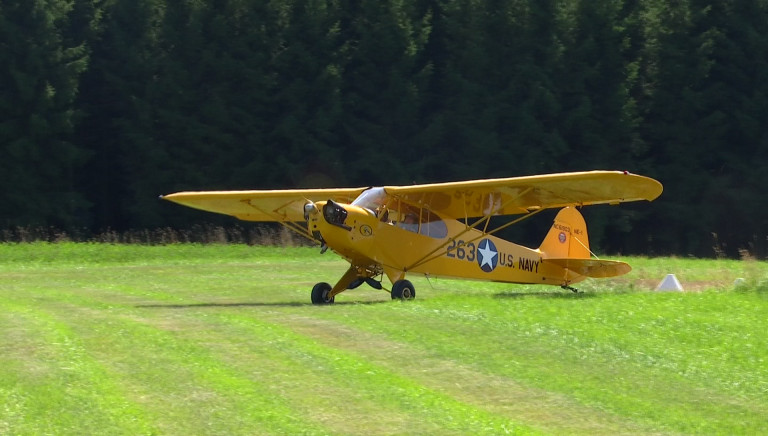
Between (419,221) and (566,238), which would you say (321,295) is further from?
(566,238)

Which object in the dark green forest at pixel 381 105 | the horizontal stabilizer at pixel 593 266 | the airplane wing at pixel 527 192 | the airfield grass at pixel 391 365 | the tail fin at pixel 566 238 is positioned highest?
the dark green forest at pixel 381 105

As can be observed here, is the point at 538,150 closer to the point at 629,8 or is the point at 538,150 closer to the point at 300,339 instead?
the point at 629,8

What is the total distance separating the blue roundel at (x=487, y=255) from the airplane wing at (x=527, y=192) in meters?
0.62

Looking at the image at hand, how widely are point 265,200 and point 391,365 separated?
10033mm

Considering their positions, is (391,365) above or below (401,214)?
below

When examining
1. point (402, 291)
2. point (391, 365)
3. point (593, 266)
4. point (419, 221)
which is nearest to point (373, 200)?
point (419, 221)

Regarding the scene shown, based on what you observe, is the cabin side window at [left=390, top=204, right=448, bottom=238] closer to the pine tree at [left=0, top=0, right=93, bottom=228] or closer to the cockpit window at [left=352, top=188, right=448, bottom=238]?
the cockpit window at [left=352, top=188, right=448, bottom=238]

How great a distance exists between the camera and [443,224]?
19.1m

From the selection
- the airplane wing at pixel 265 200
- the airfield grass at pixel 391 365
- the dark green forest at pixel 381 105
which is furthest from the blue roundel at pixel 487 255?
the dark green forest at pixel 381 105

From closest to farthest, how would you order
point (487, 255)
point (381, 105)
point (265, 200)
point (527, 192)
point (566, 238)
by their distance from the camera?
point (527, 192) → point (487, 255) → point (265, 200) → point (566, 238) → point (381, 105)

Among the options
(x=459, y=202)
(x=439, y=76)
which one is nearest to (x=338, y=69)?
(x=439, y=76)

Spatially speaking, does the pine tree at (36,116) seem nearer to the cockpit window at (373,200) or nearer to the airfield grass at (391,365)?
the airfield grass at (391,365)

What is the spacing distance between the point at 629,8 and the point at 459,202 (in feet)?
104

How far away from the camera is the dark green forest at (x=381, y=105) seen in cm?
4331
